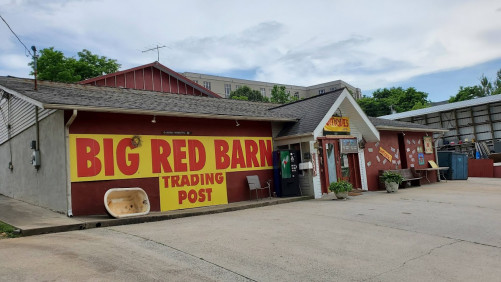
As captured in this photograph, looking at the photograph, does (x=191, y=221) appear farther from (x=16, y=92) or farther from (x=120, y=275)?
(x=16, y=92)

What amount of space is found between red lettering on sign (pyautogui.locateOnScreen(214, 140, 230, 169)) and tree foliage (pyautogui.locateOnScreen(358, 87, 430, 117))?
45.6 metres

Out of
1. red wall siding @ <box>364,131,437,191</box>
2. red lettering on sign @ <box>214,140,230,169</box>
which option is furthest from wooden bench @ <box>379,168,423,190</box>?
red lettering on sign @ <box>214,140,230,169</box>

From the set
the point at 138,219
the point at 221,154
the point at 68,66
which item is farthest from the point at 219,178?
the point at 68,66

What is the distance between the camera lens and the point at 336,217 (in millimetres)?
9125

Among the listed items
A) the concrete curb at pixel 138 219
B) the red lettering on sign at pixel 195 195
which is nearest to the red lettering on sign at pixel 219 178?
the red lettering on sign at pixel 195 195

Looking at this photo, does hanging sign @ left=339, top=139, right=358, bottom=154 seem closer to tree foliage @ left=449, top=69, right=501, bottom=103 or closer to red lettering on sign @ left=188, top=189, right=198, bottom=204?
red lettering on sign @ left=188, top=189, right=198, bottom=204

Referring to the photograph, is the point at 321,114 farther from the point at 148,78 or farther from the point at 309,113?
the point at 148,78

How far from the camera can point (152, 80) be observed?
2484 centimetres

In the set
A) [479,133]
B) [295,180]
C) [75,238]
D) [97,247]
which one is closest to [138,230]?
[75,238]

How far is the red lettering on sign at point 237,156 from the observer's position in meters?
12.5

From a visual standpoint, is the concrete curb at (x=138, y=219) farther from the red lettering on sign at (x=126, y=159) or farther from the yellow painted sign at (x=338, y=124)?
the yellow painted sign at (x=338, y=124)

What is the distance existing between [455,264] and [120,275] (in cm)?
480

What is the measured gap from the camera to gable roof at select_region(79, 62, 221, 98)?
76.7 ft

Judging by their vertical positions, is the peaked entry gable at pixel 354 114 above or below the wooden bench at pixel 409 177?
above
